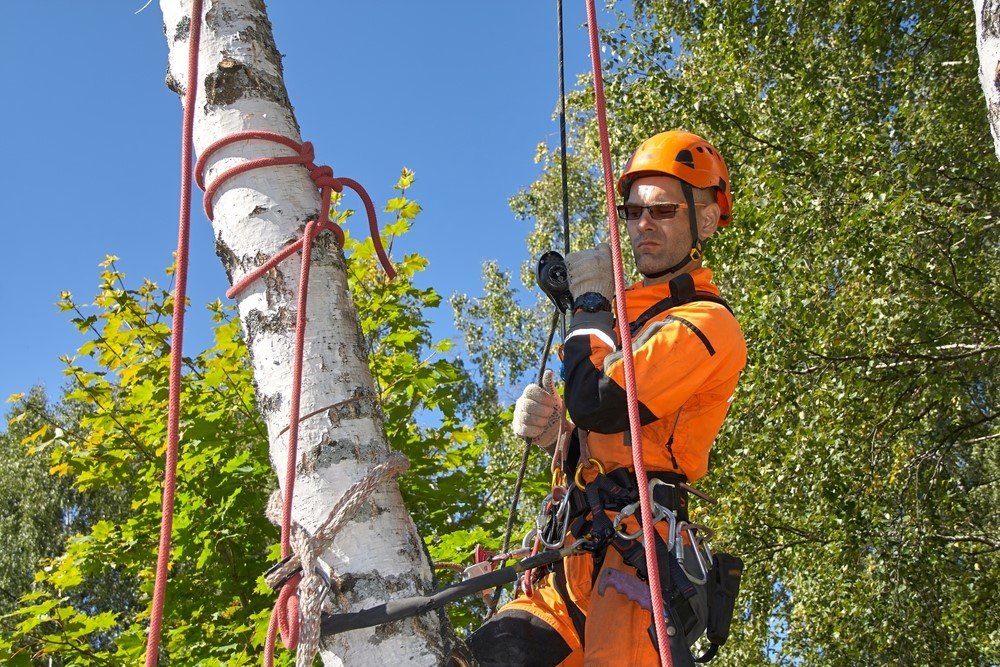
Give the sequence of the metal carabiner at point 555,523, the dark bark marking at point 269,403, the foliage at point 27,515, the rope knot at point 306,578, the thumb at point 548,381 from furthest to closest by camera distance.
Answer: the foliage at point 27,515, the thumb at point 548,381, the metal carabiner at point 555,523, the dark bark marking at point 269,403, the rope knot at point 306,578

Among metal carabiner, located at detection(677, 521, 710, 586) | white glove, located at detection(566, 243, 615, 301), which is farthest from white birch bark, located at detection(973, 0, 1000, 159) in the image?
metal carabiner, located at detection(677, 521, 710, 586)

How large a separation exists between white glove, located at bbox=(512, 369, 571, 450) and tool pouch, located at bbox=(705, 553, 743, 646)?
0.60 meters

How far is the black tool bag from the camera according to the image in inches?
103

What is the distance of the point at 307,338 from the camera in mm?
1849

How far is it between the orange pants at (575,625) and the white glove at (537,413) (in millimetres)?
392

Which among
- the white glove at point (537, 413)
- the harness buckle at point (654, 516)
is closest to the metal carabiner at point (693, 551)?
the harness buckle at point (654, 516)

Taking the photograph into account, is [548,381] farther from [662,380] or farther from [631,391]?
[631,391]

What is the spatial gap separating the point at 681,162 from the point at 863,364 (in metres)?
5.36

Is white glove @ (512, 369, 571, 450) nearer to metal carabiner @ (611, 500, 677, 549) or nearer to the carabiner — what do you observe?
the carabiner

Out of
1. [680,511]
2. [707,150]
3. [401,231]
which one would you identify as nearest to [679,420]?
[680,511]

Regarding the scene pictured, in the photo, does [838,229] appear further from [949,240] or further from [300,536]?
[300,536]

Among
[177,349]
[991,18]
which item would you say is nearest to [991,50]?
[991,18]

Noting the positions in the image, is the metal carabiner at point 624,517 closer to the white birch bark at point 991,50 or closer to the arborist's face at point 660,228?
the arborist's face at point 660,228

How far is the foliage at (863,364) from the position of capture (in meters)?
7.56
